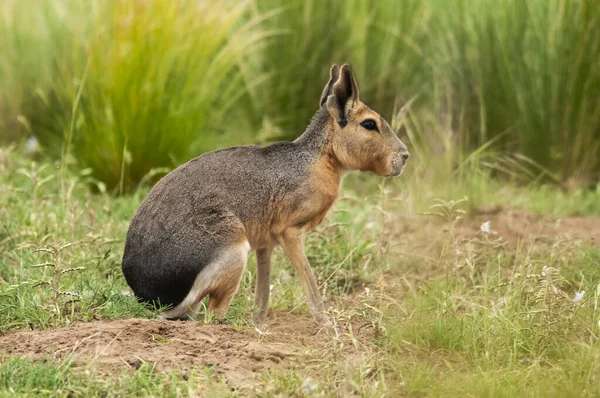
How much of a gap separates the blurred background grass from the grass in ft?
2.56

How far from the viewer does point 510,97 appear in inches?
352

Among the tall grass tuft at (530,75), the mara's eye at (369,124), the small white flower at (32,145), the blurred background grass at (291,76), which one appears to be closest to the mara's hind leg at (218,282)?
the mara's eye at (369,124)

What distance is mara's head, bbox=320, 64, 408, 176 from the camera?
5.38m

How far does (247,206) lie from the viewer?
512cm

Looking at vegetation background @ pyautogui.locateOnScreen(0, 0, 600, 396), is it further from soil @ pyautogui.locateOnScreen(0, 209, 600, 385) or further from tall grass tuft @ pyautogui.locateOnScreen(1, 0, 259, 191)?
soil @ pyautogui.locateOnScreen(0, 209, 600, 385)

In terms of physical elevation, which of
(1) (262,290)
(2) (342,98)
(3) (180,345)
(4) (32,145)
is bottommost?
(4) (32,145)

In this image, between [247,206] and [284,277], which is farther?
[284,277]

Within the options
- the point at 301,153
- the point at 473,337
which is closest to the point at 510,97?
the point at 301,153

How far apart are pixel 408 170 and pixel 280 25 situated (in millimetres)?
2074

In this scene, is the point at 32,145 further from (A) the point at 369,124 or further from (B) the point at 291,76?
(A) the point at 369,124

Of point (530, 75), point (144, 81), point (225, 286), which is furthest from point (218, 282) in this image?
point (530, 75)

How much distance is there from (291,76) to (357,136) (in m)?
4.25

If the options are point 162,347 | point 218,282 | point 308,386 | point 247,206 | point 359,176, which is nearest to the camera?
point 308,386

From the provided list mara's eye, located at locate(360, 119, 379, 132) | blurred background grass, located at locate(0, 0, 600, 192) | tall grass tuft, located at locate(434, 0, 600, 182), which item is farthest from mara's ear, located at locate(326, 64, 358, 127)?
tall grass tuft, located at locate(434, 0, 600, 182)
